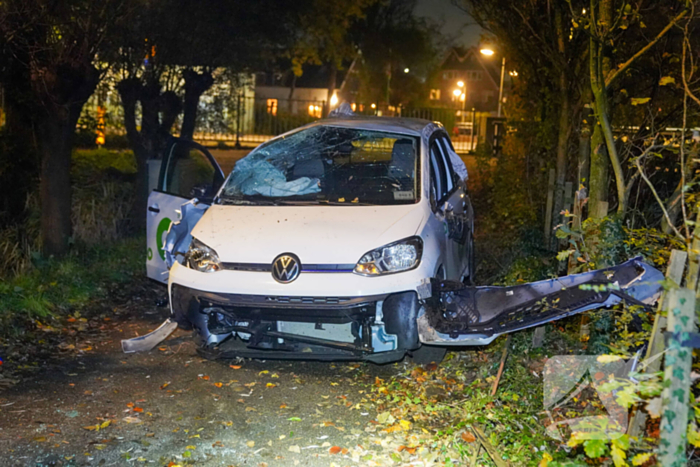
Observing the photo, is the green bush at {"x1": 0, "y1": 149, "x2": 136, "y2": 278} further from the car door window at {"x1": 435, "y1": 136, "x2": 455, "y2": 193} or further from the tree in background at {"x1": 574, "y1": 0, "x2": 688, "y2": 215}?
the tree in background at {"x1": 574, "y1": 0, "x2": 688, "y2": 215}

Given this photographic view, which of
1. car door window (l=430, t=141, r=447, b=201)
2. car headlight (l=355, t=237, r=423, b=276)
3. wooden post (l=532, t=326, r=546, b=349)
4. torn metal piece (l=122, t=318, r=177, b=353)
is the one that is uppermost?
car door window (l=430, t=141, r=447, b=201)

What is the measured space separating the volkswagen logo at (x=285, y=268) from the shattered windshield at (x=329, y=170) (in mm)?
842

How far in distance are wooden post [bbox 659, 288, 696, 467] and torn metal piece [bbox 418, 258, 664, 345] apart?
1.54m

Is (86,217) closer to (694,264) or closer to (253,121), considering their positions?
(694,264)

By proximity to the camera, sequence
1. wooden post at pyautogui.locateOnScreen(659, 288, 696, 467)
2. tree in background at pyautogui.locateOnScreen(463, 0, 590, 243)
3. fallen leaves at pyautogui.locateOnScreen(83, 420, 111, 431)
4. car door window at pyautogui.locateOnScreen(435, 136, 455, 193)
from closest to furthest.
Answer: wooden post at pyautogui.locateOnScreen(659, 288, 696, 467)
fallen leaves at pyautogui.locateOnScreen(83, 420, 111, 431)
car door window at pyautogui.locateOnScreen(435, 136, 455, 193)
tree in background at pyautogui.locateOnScreen(463, 0, 590, 243)

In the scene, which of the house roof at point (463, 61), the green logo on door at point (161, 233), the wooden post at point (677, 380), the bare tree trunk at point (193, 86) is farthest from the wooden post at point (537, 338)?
the house roof at point (463, 61)

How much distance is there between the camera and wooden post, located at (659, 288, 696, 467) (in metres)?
2.68

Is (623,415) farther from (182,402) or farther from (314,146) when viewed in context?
(314,146)

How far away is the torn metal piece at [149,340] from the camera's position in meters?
6.00

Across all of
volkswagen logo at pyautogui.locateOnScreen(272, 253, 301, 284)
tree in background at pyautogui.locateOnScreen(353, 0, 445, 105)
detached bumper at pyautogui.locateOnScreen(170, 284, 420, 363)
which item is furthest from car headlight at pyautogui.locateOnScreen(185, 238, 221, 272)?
tree in background at pyautogui.locateOnScreen(353, 0, 445, 105)

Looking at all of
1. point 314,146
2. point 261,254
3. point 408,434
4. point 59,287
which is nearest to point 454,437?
point 408,434

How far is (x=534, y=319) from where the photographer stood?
16.1 feet

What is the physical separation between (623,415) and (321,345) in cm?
216

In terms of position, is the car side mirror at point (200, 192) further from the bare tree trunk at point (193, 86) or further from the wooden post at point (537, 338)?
the bare tree trunk at point (193, 86)
